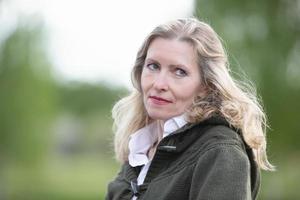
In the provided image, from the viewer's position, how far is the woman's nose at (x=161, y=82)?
11.6 ft

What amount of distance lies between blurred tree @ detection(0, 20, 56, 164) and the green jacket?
17.7m

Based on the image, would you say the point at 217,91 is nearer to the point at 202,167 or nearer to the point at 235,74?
the point at 202,167

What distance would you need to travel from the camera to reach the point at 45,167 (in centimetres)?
2334

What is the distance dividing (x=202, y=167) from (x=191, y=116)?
297 millimetres

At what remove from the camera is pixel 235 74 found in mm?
4285

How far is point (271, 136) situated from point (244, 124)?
11623 millimetres

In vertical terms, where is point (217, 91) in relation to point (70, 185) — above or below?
above

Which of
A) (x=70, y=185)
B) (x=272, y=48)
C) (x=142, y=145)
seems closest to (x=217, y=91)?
(x=142, y=145)

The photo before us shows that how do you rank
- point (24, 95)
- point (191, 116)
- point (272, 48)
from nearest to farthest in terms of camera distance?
point (191, 116) → point (272, 48) → point (24, 95)

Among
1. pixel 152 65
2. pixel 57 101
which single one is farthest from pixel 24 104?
pixel 152 65

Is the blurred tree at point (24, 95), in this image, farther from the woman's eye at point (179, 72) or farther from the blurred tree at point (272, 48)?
the woman's eye at point (179, 72)

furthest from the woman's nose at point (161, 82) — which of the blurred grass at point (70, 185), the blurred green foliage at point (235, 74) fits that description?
the blurred grass at point (70, 185)

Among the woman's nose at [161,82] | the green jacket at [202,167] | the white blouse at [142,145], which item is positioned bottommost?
the white blouse at [142,145]

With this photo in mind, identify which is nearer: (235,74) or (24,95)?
(235,74)
